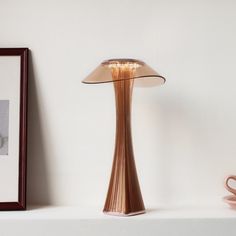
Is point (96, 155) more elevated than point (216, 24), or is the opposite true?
point (216, 24)

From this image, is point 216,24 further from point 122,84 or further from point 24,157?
point 24,157

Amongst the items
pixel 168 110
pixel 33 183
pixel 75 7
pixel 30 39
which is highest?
pixel 75 7

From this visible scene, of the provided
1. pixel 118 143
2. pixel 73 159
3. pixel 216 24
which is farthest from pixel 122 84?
pixel 216 24

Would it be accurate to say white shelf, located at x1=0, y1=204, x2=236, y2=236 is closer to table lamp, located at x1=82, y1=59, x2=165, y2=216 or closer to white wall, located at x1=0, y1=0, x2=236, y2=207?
table lamp, located at x1=82, y1=59, x2=165, y2=216

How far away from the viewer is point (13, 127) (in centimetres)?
111

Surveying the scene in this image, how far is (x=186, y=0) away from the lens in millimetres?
1196

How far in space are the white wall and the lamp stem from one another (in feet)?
0.44

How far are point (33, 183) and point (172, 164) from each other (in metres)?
0.43

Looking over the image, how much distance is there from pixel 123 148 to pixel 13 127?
0.34m

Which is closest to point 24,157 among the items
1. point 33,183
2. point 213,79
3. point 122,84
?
point 33,183

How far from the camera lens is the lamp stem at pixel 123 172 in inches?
39.4

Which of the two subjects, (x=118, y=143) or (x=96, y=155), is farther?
(x=96, y=155)

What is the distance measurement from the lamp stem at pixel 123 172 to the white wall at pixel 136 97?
13cm

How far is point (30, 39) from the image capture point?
3.87 feet
